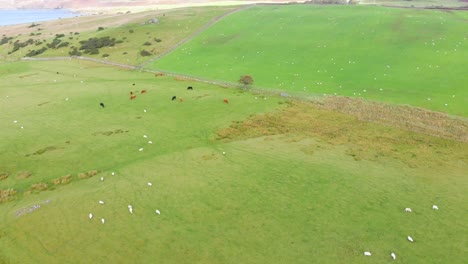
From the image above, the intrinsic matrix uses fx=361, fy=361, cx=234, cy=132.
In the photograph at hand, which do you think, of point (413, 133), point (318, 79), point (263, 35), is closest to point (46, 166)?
point (413, 133)

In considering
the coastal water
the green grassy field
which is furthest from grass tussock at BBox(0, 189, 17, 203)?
the coastal water

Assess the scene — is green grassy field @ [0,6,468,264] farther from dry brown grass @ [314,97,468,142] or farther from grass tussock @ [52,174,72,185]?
dry brown grass @ [314,97,468,142]

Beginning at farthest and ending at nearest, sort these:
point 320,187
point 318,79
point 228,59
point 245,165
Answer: point 228,59 → point 318,79 → point 245,165 → point 320,187

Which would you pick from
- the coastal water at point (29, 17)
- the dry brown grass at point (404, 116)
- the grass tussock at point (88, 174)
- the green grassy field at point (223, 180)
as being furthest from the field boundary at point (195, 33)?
the coastal water at point (29, 17)

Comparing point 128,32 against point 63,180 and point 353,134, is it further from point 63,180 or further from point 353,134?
point 353,134

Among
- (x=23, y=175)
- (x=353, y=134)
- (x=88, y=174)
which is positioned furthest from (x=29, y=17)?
(x=353, y=134)

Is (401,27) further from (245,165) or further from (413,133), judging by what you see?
(245,165)
